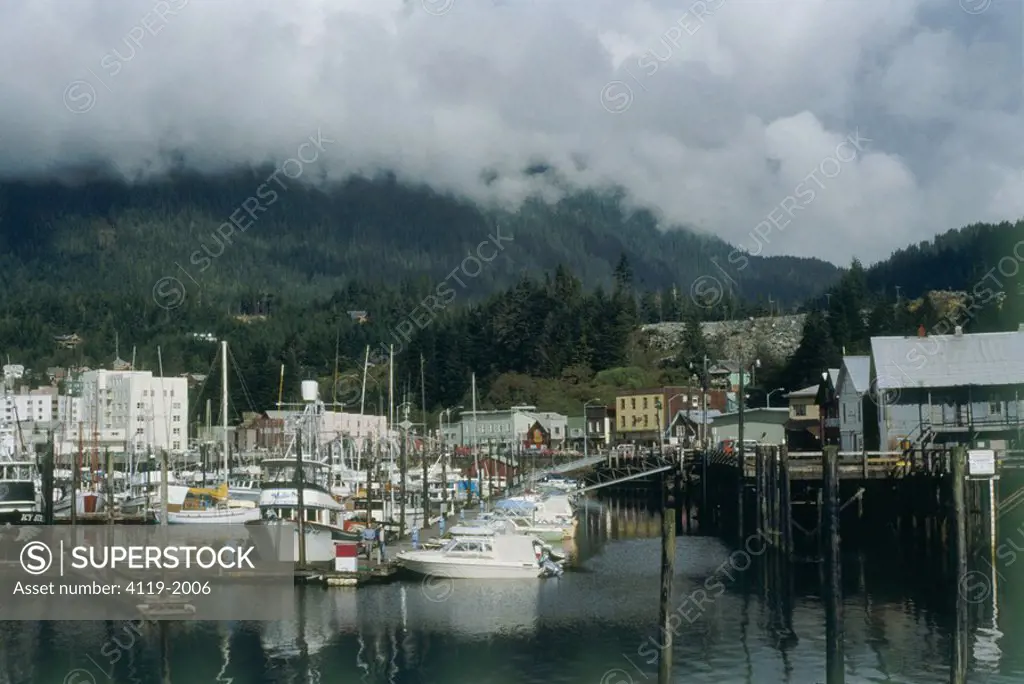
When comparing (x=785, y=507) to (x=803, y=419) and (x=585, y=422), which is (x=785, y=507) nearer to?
(x=803, y=419)

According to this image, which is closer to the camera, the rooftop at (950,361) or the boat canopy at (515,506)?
the rooftop at (950,361)

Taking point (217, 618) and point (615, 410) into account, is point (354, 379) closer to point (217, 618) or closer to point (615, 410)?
point (615, 410)

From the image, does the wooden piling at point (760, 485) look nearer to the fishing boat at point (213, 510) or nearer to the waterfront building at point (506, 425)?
the fishing boat at point (213, 510)

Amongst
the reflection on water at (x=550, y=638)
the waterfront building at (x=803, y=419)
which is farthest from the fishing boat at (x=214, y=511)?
the waterfront building at (x=803, y=419)

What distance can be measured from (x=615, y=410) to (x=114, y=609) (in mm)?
114219

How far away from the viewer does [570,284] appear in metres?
191

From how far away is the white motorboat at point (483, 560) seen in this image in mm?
47938

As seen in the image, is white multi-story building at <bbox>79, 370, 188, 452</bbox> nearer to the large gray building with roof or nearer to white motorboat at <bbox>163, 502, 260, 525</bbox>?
white motorboat at <bbox>163, 502, 260, 525</bbox>

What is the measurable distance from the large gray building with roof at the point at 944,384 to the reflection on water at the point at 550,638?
15.3 meters

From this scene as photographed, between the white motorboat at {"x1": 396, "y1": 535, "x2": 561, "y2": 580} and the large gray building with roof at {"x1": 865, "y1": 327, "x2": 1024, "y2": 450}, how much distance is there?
826 inches

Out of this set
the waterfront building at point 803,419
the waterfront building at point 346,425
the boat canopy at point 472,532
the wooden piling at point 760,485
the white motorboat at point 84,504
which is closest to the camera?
the boat canopy at point 472,532

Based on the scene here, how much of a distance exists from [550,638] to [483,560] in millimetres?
11431

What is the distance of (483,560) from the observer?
160 ft

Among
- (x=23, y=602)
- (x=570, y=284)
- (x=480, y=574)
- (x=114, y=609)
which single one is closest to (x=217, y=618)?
(x=114, y=609)
